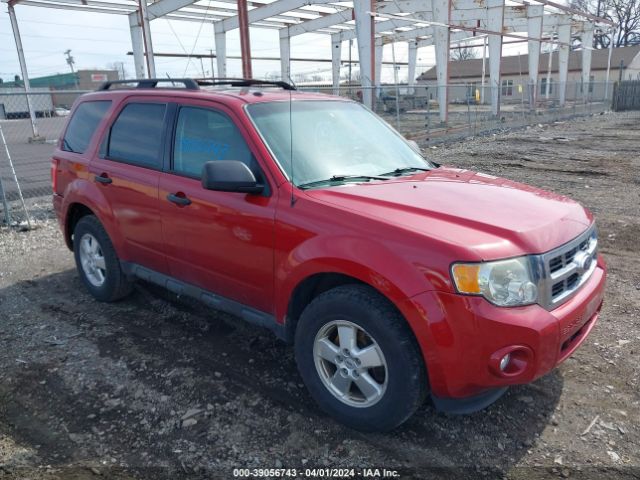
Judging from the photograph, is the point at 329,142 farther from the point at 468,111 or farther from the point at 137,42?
the point at 137,42

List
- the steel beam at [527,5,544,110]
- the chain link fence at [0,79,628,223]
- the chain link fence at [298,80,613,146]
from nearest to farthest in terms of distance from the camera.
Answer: the chain link fence at [0,79,628,223]
the chain link fence at [298,80,613,146]
the steel beam at [527,5,544,110]

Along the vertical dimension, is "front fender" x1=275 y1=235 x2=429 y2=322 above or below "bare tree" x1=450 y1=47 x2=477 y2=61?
below

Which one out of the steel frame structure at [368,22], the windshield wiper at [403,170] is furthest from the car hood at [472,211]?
the steel frame structure at [368,22]

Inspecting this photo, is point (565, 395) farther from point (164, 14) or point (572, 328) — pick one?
point (164, 14)

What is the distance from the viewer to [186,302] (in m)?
4.93

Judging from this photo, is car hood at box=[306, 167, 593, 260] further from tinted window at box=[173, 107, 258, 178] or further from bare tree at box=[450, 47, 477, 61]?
bare tree at box=[450, 47, 477, 61]

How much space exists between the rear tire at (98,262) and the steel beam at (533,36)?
24609 mm

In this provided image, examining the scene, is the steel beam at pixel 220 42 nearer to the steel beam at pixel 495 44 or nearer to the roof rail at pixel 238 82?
the steel beam at pixel 495 44

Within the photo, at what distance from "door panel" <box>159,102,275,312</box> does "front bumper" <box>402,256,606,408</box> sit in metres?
1.13

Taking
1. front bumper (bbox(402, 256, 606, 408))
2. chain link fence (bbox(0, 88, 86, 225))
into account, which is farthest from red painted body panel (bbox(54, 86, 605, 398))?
chain link fence (bbox(0, 88, 86, 225))

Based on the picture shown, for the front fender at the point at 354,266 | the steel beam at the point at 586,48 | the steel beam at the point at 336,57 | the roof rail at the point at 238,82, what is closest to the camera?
the front fender at the point at 354,266

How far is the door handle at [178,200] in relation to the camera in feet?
12.2

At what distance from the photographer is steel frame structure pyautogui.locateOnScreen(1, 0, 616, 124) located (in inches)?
650

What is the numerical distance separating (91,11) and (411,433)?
2237cm
